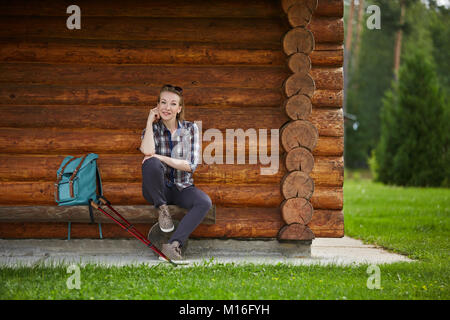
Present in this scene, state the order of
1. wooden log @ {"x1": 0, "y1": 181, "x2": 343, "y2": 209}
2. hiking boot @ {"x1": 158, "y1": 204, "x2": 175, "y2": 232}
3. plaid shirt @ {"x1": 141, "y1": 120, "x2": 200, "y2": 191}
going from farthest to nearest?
wooden log @ {"x1": 0, "y1": 181, "x2": 343, "y2": 209}, plaid shirt @ {"x1": 141, "y1": 120, "x2": 200, "y2": 191}, hiking boot @ {"x1": 158, "y1": 204, "x2": 175, "y2": 232}

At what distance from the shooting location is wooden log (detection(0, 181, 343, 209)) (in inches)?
236

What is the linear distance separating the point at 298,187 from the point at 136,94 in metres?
2.15

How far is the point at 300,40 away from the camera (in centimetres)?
584

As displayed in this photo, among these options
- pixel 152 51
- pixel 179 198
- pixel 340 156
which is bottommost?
pixel 179 198

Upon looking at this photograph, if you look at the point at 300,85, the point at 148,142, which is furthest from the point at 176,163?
the point at 300,85

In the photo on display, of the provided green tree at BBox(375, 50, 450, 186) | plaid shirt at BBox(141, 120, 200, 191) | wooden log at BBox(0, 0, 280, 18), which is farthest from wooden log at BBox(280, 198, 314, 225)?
green tree at BBox(375, 50, 450, 186)

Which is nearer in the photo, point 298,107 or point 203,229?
point 298,107

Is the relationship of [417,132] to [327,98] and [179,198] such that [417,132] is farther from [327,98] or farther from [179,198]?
[179,198]

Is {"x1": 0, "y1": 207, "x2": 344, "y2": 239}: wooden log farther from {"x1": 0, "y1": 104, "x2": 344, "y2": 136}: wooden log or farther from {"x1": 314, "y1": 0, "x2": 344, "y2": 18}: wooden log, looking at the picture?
{"x1": 314, "y1": 0, "x2": 344, "y2": 18}: wooden log

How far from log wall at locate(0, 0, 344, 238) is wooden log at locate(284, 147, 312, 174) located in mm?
211

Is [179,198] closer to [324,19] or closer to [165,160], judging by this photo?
[165,160]

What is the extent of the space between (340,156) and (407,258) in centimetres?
141
